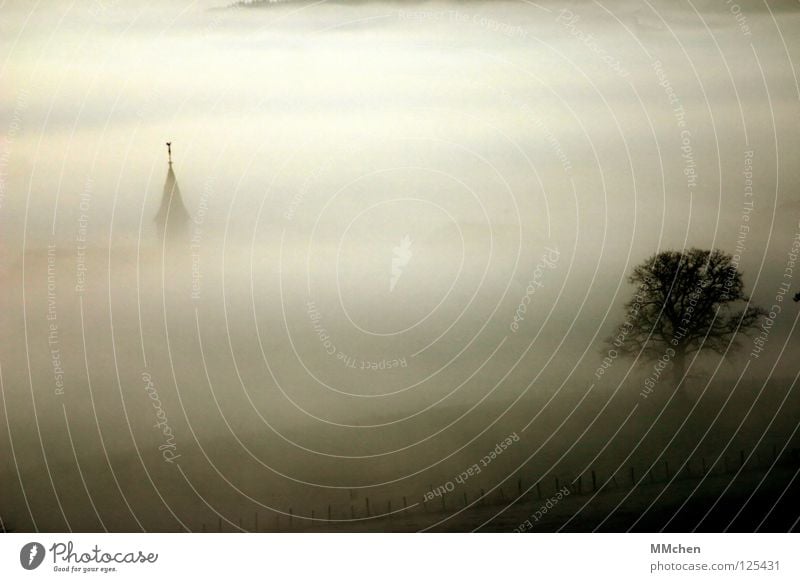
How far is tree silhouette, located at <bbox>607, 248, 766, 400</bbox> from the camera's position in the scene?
469 cm

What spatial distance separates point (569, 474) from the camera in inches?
186

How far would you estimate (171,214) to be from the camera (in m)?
4.75

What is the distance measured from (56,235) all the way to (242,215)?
63cm

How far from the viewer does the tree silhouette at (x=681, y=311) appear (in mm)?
4691

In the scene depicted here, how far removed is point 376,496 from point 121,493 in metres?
0.86

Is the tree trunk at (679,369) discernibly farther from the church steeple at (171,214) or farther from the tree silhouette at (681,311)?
the church steeple at (171,214)

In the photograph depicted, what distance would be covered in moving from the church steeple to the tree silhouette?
5.01 ft

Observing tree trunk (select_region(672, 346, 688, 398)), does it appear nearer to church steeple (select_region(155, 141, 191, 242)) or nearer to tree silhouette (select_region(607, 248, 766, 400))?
tree silhouette (select_region(607, 248, 766, 400))

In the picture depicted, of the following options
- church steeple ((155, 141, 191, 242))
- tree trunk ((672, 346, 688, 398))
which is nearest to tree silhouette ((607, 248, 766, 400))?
tree trunk ((672, 346, 688, 398))

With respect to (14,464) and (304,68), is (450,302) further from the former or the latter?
(14,464)

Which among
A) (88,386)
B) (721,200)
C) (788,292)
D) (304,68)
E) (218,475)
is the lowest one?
(218,475)

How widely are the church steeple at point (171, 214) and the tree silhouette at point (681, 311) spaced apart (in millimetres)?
1526

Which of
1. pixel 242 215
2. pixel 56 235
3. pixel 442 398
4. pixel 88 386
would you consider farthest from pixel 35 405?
pixel 442 398
